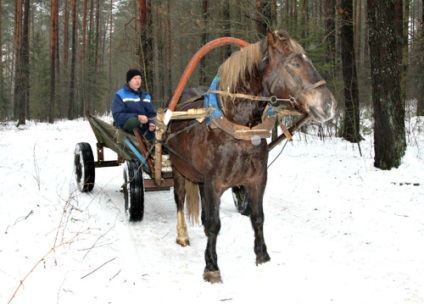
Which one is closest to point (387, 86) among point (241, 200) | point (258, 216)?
point (241, 200)

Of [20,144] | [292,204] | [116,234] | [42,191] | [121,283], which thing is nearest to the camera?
[121,283]

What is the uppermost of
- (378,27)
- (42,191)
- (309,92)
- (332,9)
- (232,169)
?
(332,9)

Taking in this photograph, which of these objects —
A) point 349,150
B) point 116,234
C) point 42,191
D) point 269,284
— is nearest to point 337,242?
point 269,284

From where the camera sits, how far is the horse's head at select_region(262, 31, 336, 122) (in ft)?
9.11

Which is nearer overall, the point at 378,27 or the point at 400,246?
the point at 400,246

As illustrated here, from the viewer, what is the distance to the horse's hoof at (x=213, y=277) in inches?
138

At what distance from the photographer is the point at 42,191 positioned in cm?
564

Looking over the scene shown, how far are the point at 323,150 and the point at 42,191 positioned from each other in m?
7.37

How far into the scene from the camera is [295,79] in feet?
9.59

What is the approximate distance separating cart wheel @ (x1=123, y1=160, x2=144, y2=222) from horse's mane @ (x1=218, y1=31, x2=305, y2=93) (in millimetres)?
2019

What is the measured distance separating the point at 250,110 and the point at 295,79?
0.59 metres

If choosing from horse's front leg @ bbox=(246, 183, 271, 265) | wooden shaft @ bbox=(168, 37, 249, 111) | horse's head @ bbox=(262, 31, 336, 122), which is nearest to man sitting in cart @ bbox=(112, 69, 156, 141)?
wooden shaft @ bbox=(168, 37, 249, 111)

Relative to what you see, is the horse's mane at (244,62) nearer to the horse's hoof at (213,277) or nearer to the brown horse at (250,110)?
the brown horse at (250,110)

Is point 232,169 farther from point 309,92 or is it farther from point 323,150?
point 323,150
